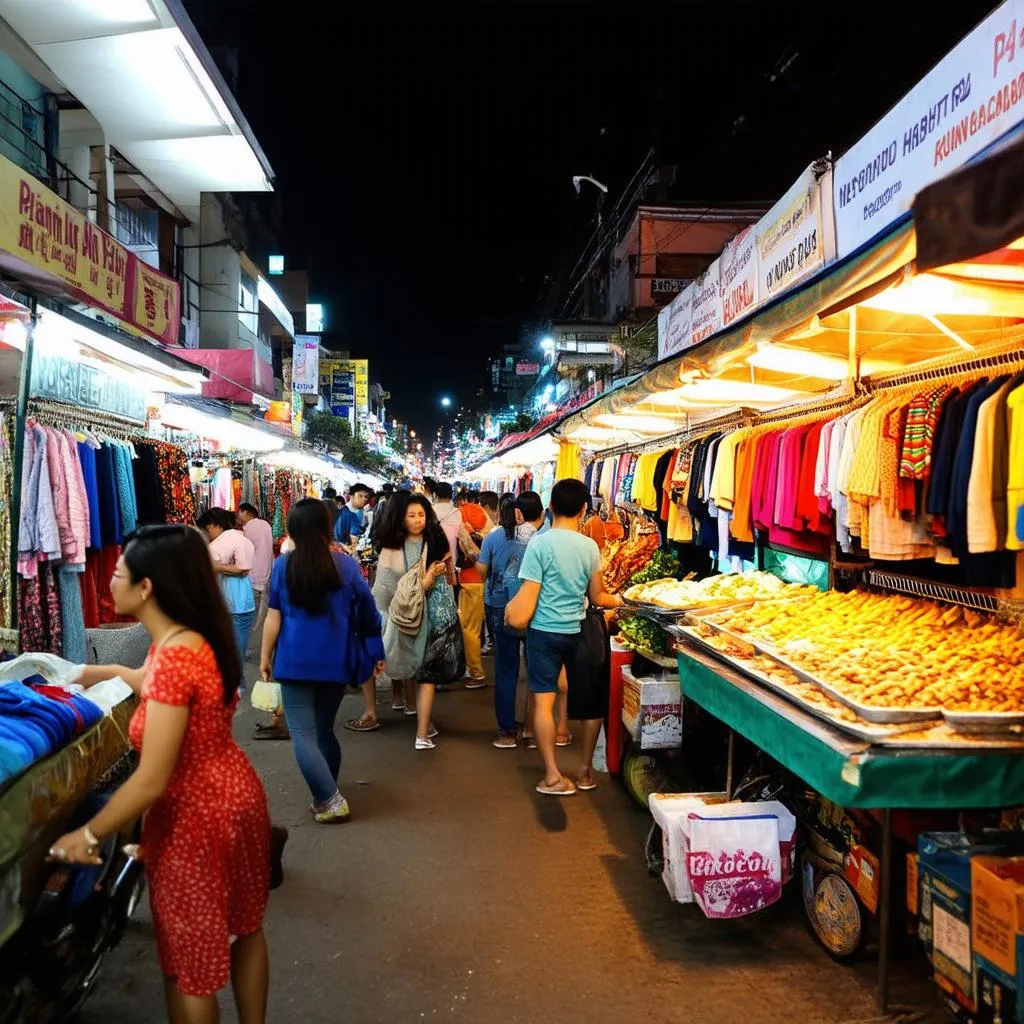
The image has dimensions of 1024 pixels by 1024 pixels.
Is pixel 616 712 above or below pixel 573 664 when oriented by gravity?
below

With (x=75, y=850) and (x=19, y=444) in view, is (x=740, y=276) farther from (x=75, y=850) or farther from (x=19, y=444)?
(x=75, y=850)

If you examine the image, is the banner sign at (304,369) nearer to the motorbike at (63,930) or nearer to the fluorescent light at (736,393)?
the fluorescent light at (736,393)

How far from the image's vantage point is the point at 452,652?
6.38 meters

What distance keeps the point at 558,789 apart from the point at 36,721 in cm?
368

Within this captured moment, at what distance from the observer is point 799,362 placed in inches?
222

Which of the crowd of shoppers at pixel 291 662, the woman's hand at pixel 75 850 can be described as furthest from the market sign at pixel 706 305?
the woman's hand at pixel 75 850

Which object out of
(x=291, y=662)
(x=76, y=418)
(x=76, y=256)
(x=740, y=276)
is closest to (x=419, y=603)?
(x=291, y=662)

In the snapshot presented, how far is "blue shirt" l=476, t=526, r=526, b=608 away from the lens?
7.44 meters

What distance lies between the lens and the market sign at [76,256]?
567 centimetres

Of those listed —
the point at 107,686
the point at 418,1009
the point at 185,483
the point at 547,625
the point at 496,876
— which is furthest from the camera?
the point at 185,483

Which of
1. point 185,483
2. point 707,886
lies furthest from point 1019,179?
point 185,483

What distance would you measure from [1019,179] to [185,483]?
7431mm

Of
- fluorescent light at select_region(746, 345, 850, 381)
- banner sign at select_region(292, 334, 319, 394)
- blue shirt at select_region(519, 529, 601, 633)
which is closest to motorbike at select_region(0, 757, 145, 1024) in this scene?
blue shirt at select_region(519, 529, 601, 633)

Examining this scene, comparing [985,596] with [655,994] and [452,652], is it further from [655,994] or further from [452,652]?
[452,652]
